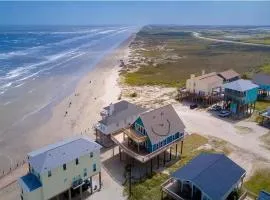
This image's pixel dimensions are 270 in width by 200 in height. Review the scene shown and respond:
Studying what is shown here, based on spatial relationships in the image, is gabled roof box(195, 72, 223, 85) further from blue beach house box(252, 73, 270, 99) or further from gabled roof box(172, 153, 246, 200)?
gabled roof box(172, 153, 246, 200)

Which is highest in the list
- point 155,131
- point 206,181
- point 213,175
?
point 155,131

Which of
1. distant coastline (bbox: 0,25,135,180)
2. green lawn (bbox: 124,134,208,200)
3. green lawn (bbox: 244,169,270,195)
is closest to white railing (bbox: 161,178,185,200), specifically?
green lawn (bbox: 124,134,208,200)

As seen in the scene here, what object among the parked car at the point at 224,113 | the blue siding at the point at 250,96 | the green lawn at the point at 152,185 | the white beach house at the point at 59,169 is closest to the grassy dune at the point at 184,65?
the parked car at the point at 224,113

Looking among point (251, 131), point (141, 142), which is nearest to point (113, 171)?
point (141, 142)

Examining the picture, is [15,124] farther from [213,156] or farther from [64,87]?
[213,156]

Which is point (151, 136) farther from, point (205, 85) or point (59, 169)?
point (205, 85)

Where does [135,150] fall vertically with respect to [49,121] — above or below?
above

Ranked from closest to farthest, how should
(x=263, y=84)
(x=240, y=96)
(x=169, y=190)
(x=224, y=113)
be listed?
(x=169, y=190)
(x=240, y=96)
(x=224, y=113)
(x=263, y=84)

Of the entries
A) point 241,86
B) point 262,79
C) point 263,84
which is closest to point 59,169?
point 241,86
